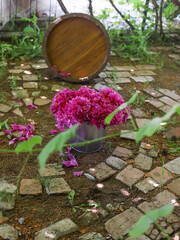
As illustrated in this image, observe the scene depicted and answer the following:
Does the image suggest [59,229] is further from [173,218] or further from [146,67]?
[146,67]

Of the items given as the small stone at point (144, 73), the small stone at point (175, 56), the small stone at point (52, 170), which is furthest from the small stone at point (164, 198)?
the small stone at point (175, 56)

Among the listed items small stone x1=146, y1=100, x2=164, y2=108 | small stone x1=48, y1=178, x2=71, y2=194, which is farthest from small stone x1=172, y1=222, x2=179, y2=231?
small stone x1=146, y1=100, x2=164, y2=108

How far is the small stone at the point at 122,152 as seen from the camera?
9.95 ft

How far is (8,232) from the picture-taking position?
2088 millimetres

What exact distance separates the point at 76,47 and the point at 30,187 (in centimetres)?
242

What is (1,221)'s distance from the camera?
86.1 inches

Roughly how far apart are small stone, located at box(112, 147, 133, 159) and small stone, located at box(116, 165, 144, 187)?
0.18 metres

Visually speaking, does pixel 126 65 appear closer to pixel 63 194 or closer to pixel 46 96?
pixel 46 96

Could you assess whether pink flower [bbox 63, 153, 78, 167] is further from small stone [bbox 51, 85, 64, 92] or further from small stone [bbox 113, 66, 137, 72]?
small stone [bbox 113, 66, 137, 72]

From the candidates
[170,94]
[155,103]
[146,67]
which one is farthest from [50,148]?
[146,67]

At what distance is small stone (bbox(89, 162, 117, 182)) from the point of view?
2.71 meters

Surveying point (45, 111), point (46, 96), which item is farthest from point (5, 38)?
point (45, 111)

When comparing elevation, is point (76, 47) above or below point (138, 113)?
above

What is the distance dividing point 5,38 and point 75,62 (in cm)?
195
